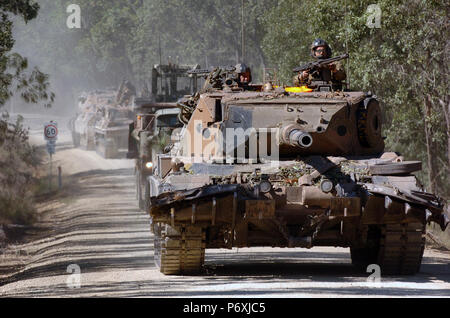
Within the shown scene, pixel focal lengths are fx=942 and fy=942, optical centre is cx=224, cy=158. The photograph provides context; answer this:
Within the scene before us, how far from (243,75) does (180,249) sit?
3.77 metres

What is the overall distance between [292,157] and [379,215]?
5.83ft

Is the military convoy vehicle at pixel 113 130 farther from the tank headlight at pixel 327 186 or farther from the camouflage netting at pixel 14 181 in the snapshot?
the tank headlight at pixel 327 186

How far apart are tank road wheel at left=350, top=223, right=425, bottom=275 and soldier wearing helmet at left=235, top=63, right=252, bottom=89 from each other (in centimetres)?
339

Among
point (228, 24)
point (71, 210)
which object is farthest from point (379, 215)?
point (228, 24)

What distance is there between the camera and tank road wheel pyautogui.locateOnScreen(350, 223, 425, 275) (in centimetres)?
1336

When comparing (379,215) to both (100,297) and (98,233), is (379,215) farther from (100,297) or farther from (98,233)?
(98,233)

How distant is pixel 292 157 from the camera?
14.1 m

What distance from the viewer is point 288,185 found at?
13.0 meters

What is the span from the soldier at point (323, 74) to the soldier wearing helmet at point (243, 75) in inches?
40.3

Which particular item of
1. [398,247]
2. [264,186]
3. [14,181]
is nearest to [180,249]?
[264,186]

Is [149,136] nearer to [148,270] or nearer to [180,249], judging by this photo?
[148,270]

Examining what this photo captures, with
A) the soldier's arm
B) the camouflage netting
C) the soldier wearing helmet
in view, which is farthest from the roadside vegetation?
the soldier's arm

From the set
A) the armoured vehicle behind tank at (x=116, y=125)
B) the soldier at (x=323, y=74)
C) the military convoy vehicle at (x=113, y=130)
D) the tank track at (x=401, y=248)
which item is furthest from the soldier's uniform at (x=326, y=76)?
the military convoy vehicle at (x=113, y=130)

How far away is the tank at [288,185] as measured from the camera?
41.7ft
